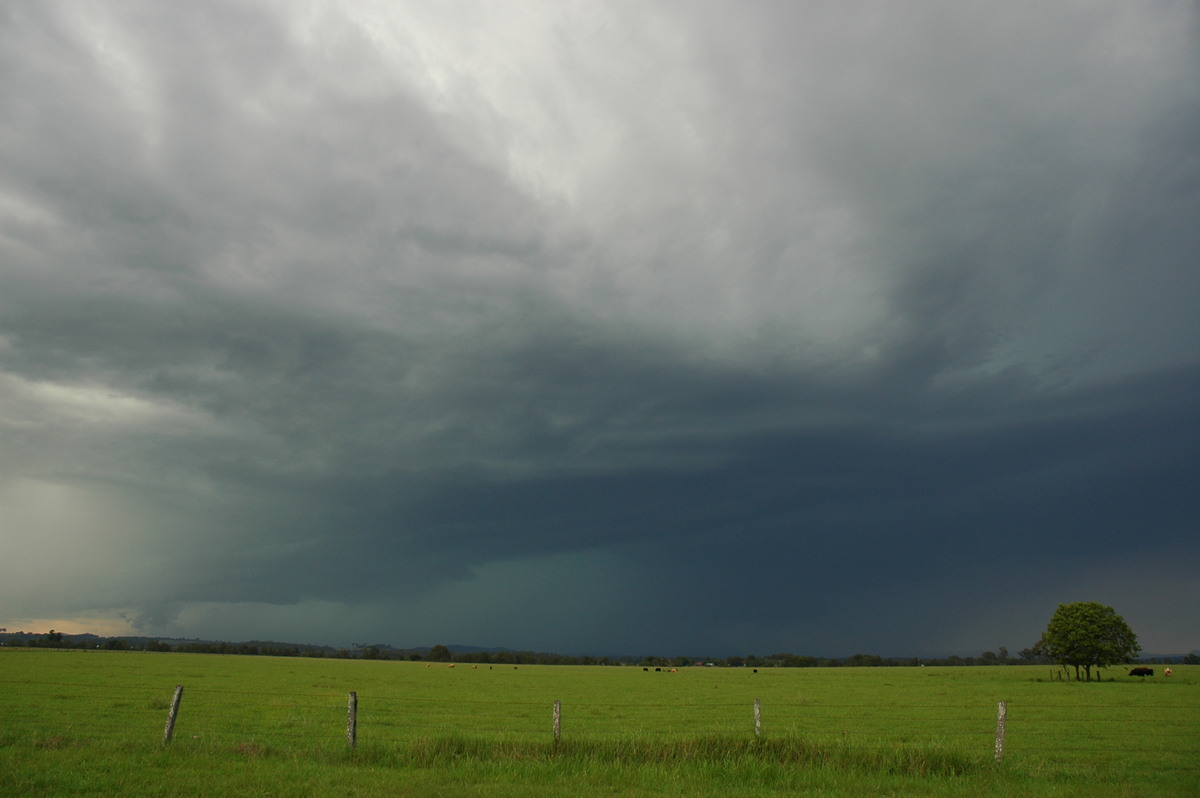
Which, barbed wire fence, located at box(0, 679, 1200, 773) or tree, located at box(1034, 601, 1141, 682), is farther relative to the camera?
tree, located at box(1034, 601, 1141, 682)

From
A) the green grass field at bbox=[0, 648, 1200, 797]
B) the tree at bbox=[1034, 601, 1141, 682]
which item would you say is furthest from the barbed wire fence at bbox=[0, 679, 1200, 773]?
the tree at bbox=[1034, 601, 1141, 682]

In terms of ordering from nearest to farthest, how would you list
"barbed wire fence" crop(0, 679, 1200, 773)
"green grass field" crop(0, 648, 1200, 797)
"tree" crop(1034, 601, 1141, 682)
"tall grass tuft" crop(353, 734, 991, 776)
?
"green grass field" crop(0, 648, 1200, 797)
"tall grass tuft" crop(353, 734, 991, 776)
"barbed wire fence" crop(0, 679, 1200, 773)
"tree" crop(1034, 601, 1141, 682)

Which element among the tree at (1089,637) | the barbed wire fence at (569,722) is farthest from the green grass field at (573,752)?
the tree at (1089,637)

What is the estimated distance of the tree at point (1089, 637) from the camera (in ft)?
245

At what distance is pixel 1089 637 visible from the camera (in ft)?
246

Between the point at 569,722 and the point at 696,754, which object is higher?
the point at 696,754

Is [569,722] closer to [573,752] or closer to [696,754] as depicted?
[573,752]

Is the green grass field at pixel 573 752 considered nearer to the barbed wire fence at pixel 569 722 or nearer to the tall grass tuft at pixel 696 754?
the tall grass tuft at pixel 696 754

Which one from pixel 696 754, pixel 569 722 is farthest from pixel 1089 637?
pixel 696 754

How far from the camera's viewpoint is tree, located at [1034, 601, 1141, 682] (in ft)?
245

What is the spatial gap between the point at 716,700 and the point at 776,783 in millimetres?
35892

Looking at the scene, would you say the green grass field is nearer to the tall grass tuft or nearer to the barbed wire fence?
the tall grass tuft

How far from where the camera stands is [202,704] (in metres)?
38.8

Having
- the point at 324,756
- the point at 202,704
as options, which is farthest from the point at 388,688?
the point at 324,756
